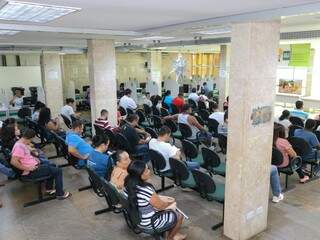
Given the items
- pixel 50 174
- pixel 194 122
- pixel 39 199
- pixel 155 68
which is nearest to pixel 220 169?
pixel 194 122

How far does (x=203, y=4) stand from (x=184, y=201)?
300 centimetres

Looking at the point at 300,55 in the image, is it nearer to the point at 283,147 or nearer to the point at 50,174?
the point at 283,147

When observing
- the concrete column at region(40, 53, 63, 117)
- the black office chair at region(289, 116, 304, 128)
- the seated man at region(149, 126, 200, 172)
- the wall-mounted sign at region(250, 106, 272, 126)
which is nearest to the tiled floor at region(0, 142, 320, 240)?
the seated man at region(149, 126, 200, 172)

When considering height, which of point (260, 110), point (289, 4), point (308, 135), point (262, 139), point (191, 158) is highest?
point (289, 4)

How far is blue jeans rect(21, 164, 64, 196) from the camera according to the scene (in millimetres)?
4402

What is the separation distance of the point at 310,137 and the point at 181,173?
8.71ft

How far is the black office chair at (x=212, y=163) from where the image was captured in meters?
4.56

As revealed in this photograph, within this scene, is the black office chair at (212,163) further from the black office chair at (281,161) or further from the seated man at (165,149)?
the black office chair at (281,161)

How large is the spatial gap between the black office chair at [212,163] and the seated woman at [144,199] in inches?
60.3

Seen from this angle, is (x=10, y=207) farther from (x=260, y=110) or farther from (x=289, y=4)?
(x=289, y=4)

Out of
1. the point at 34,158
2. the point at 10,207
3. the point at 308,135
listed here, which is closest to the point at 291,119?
the point at 308,135

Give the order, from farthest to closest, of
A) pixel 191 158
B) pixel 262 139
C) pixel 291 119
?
pixel 291 119, pixel 191 158, pixel 262 139

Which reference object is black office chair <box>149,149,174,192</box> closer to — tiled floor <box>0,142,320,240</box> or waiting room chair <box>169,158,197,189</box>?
waiting room chair <box>169,158,197,189</box>

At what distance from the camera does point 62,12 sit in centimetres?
321
